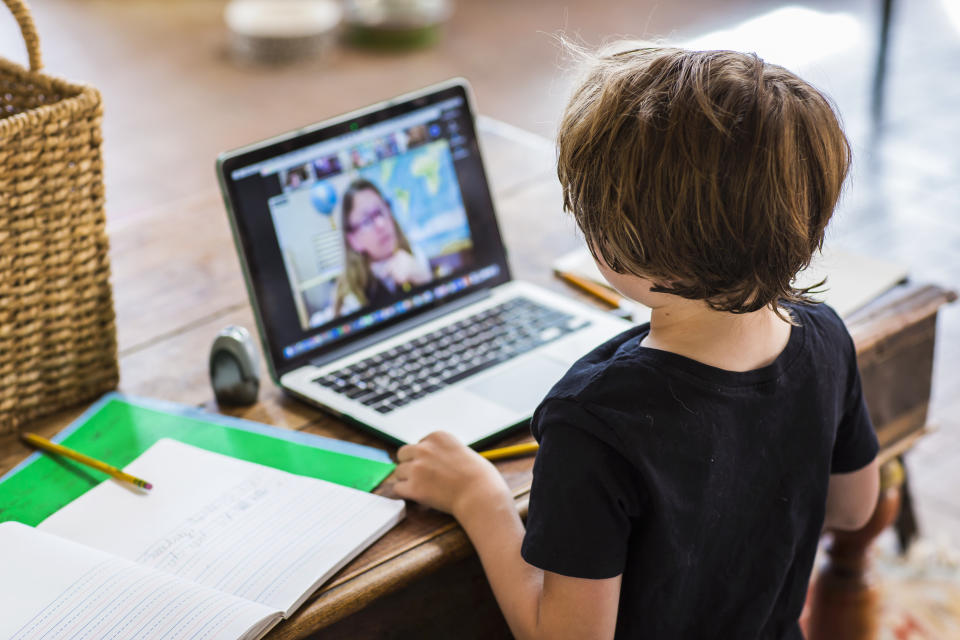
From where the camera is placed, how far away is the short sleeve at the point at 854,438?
0.97 m

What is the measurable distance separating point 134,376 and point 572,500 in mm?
615

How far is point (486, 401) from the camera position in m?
1.11

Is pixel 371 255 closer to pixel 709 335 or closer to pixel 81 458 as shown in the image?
pixel 81 458

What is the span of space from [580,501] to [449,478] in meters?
→ 0.20

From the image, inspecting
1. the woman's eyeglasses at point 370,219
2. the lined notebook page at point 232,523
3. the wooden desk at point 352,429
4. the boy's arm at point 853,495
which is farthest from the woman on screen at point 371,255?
the boy's arm at point 853,495

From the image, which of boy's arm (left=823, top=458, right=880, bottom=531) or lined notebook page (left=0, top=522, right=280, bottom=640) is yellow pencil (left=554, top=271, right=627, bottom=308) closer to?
boy's arm (left=823, top=458, right=880, bottom=531)

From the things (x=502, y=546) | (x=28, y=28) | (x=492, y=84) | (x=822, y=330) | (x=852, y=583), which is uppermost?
(x=28, y=28)

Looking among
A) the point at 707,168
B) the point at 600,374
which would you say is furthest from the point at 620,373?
the point at 707,168

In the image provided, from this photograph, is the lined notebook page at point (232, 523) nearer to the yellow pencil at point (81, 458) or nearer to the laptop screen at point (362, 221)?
the yellow pencil at point (81, 458)

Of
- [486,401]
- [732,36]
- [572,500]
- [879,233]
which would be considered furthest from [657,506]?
[732,36]

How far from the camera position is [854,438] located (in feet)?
3.27

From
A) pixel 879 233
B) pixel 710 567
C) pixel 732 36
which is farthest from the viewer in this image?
pixel 732 36

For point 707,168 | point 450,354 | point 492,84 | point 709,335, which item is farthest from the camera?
point 492,84

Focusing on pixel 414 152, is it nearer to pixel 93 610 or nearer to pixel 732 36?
pixel 93 610
